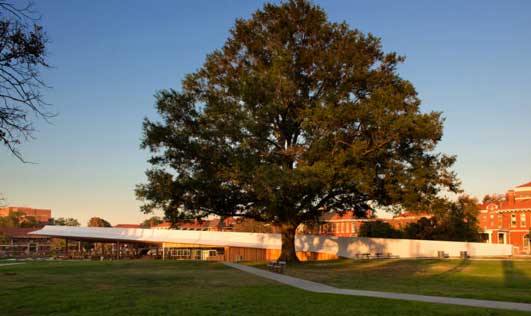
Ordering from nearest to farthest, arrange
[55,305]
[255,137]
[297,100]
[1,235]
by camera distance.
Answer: [55,305]
[255,137]
[297,100]
[1,235]

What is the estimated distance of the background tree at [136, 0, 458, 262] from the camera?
31797 millimetres

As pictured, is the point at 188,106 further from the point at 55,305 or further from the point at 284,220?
the point at 55,305

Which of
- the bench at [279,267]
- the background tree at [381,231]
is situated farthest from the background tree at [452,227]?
the bench at [279,267]

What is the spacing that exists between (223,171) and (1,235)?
79348 mm

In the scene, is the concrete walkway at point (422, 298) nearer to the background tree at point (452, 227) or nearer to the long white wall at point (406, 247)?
the long white wall at point (406, 247)

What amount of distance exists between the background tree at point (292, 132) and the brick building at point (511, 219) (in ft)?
165

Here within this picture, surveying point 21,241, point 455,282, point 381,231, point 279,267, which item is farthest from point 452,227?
point 21,241

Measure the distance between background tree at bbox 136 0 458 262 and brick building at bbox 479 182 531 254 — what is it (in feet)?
165

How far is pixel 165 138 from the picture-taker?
1325 inches

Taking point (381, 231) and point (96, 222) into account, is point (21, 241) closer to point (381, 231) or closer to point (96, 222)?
point (96, 222)

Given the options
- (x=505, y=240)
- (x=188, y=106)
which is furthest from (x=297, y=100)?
(x=505, y=240)

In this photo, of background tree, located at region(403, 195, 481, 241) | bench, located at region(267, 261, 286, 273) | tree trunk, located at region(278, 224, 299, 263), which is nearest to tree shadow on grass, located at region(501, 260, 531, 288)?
bench, located at region(267, 261, 286, 273)

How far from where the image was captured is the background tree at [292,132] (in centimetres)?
3180

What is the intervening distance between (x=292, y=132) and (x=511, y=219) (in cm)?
5831
